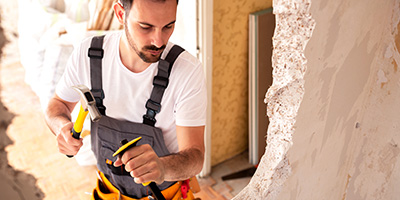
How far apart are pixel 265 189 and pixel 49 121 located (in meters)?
0.78

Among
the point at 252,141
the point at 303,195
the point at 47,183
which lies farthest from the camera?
the point at 252,141

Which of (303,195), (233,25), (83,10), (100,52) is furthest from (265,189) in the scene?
(83,10)

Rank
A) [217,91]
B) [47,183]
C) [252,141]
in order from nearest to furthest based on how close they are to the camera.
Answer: [47,183] → [217,91] → [252,141]

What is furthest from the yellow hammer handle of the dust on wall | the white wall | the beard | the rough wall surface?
the dust on wall

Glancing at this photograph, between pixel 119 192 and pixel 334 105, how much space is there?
0.85 m

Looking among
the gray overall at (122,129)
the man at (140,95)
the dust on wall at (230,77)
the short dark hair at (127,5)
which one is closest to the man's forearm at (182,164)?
the man at (140,95)

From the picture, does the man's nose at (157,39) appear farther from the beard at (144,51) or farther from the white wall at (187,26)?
the white wall at (187,26)

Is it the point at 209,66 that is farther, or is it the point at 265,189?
the point at 209,66

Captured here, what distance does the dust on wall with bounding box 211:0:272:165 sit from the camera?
2.25 metres

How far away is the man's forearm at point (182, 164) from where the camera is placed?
1029 mm

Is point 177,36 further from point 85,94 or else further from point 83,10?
point 85,94

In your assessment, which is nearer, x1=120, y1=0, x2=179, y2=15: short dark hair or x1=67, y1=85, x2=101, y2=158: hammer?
x1=67, y1=85, x2=101, y2=158: hammer

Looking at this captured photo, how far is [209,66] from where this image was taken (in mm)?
2232

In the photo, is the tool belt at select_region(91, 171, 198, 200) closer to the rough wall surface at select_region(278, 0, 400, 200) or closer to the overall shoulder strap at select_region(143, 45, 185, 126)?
the overall shoulder strap at select_region(143, 45, 185, 126)
